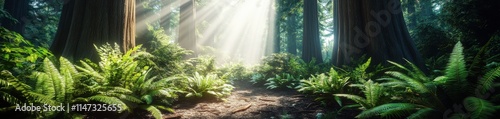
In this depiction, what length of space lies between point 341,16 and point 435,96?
569 cm

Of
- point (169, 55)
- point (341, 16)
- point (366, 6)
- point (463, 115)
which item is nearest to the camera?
point (463, 115)

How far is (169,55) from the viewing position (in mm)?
6461

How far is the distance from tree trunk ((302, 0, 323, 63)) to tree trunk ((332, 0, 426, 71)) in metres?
6.49

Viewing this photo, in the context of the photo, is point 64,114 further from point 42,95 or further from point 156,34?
point 156,34

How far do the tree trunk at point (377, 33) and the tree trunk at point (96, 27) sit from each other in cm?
635

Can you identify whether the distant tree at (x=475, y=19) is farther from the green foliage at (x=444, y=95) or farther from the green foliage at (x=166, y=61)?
the green foliage at (x=166, y=61)

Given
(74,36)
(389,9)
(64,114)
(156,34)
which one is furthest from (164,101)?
(389,9)

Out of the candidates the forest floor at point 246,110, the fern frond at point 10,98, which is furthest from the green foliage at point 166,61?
the fern frond at point 10,98

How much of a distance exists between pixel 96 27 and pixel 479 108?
6.39 metres

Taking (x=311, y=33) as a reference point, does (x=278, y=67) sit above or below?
below

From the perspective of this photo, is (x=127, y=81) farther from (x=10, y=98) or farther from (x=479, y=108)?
(x=479, y=108)

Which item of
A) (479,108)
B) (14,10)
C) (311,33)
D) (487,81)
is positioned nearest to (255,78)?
(311,33)

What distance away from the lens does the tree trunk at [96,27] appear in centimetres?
521

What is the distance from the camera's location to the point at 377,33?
23.0ft
